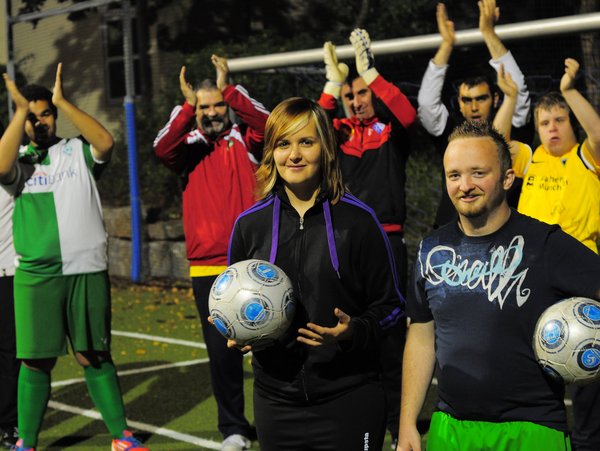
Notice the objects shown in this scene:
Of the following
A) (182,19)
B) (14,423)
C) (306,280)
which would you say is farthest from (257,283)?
(182,19)

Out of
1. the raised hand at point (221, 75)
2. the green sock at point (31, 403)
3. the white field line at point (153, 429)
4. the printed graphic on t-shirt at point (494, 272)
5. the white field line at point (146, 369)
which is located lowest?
the white field line at point (146, 369)

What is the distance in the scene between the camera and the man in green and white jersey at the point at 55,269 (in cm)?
661

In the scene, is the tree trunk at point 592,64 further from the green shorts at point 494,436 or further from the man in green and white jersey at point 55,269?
the green shorts at point 494,436

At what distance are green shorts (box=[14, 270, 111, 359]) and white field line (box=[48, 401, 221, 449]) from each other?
1.01 metres

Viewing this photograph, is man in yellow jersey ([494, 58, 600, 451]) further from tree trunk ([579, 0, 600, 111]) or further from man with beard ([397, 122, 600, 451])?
tree trunk ([579, 0, 600, 111])

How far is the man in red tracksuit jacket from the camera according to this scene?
6.95m

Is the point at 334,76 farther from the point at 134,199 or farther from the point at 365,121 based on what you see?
the point at 134,199

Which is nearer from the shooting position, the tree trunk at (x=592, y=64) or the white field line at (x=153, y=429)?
the white field line at (x=153, y=429)

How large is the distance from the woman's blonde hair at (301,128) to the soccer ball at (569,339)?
1083mm

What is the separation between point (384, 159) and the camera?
6.99m

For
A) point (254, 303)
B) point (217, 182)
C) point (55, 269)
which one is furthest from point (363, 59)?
point (254, 303)

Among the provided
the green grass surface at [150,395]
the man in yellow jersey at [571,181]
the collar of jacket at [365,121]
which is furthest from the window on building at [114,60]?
the man in yellow jersey at [571,181]

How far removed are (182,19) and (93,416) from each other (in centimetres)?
1294

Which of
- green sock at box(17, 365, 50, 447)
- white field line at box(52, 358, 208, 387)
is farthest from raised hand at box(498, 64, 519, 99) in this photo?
white field line at box(52, 358, 208, 387)
